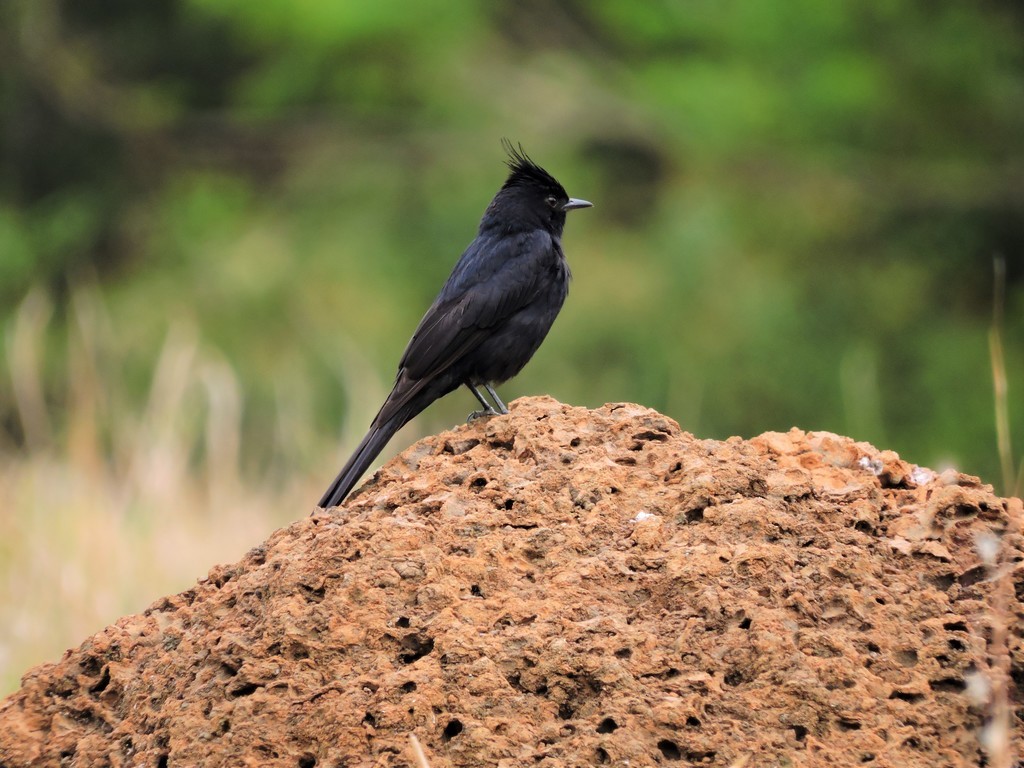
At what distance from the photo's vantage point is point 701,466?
3129mm

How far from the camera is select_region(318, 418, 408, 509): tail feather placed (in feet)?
13.1

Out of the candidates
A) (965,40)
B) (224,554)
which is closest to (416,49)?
(965,40)

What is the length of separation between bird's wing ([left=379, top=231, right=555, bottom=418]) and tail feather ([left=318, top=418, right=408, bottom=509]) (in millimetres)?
98

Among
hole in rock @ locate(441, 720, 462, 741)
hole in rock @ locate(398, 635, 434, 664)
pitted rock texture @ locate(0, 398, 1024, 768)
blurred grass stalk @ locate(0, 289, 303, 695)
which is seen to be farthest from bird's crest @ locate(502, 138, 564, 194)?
hole in rock @ locate(441, 720, 462, 741)

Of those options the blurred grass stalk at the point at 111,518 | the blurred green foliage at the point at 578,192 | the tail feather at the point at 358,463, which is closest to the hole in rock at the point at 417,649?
the tail feather at the point at 358,463

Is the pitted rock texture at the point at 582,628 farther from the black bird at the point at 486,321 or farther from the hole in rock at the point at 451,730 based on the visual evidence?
the black bird at the point at 486,321

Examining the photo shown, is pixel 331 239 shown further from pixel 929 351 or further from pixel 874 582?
pixel 874 582

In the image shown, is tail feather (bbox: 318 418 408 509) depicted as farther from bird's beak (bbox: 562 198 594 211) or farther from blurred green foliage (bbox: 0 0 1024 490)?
blurred green foliage (bbox: 0 0 1024 490)

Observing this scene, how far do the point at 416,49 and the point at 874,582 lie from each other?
13.4 metres

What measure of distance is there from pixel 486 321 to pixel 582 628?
2.22 m

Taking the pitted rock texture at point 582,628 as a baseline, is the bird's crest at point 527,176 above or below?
above

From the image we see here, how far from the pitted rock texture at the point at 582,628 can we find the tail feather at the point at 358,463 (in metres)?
0.72

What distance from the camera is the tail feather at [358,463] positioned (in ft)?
13.1

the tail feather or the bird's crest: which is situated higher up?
the bird's crest
